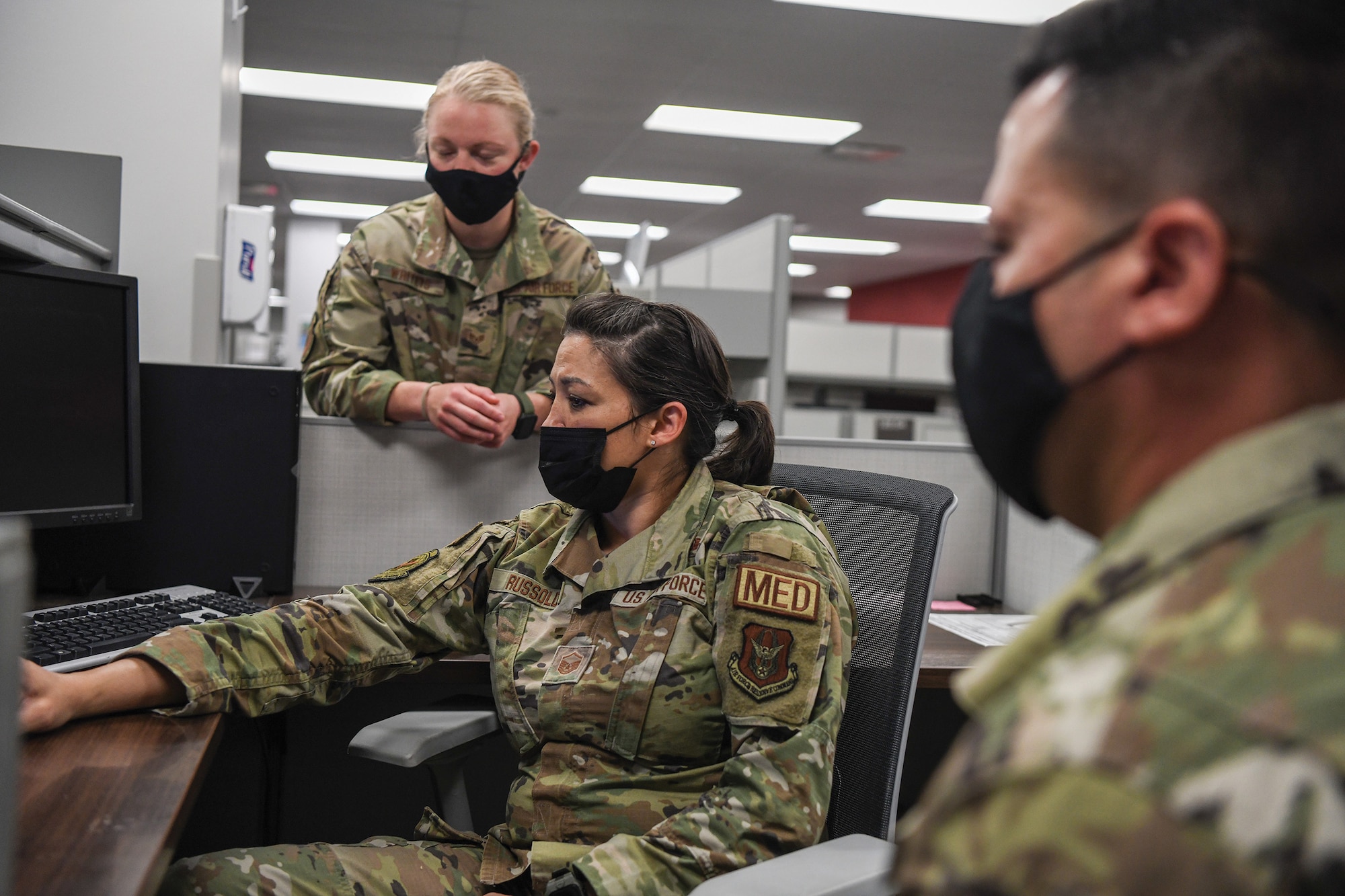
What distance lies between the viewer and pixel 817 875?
0.86 meters

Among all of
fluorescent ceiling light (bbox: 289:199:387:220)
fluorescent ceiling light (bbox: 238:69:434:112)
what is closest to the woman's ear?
fluorescent ceiling light (bbox: 238:69:434:112)

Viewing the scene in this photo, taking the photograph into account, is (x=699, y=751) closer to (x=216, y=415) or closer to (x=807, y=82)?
(x=216, y=415)

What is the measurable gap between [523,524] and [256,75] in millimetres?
4182

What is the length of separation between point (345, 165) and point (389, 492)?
530 cm

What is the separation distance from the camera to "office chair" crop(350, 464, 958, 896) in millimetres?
1136

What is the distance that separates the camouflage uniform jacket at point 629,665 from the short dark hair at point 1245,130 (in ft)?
2.32

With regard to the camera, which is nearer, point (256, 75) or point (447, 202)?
point (447, 202)

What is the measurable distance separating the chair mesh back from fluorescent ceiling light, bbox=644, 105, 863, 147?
4192 millimetres

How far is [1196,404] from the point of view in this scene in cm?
43

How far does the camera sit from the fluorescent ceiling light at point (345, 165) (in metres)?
6.20

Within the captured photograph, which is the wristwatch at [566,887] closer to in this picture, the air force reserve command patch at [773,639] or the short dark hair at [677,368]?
the air force reserve command patch at [773,639]

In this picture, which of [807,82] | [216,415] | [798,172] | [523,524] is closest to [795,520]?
[523,524]

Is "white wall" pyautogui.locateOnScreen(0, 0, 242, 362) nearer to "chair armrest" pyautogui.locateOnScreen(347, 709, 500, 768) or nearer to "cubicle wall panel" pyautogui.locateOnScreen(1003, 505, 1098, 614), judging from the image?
"chair armrest" pyautogui.locateOnScreen(347, 709, 500, 768)

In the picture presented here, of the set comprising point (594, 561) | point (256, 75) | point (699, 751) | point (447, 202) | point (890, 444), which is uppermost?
point (256, 75)
